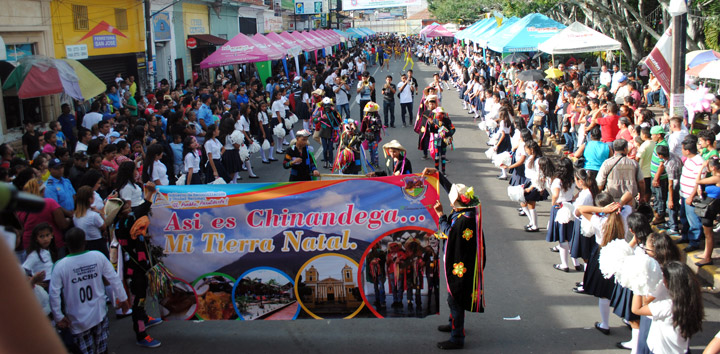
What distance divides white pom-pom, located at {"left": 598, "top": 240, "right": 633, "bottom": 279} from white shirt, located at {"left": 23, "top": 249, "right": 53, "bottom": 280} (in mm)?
4920

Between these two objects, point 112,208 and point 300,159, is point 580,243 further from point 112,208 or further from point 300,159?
point 112,208

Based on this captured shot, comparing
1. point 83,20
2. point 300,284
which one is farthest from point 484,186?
point 83,20

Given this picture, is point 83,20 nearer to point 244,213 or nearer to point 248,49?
point 248,49

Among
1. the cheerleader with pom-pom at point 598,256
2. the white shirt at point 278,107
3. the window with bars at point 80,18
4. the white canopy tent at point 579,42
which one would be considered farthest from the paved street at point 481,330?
the window with bars at point 80,18

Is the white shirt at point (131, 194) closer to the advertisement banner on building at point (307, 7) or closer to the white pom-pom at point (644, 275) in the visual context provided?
the white pom-pom at point (644, 275)

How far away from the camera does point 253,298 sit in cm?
605

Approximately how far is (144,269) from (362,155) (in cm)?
552

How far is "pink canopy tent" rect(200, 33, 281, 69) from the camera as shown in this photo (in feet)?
67.7

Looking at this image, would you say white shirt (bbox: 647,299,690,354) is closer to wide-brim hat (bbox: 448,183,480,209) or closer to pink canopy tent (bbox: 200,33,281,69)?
wide-brim hat (bbox: 448,183,480,209)

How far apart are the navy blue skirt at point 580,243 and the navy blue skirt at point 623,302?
1.41 meters

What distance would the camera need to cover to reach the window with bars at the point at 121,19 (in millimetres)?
21584

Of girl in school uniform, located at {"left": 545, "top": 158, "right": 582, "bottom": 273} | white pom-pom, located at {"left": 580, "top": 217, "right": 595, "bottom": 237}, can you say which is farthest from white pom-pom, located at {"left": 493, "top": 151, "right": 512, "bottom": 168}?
white pom-pom, located at {"left": 580, "top": 217, "right": 595, "bottom": 237}

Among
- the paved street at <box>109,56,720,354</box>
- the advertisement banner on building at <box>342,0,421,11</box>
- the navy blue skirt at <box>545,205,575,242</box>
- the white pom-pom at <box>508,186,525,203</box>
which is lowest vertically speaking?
the paved street at <box>109,56,720,354</box>

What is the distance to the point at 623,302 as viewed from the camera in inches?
227
